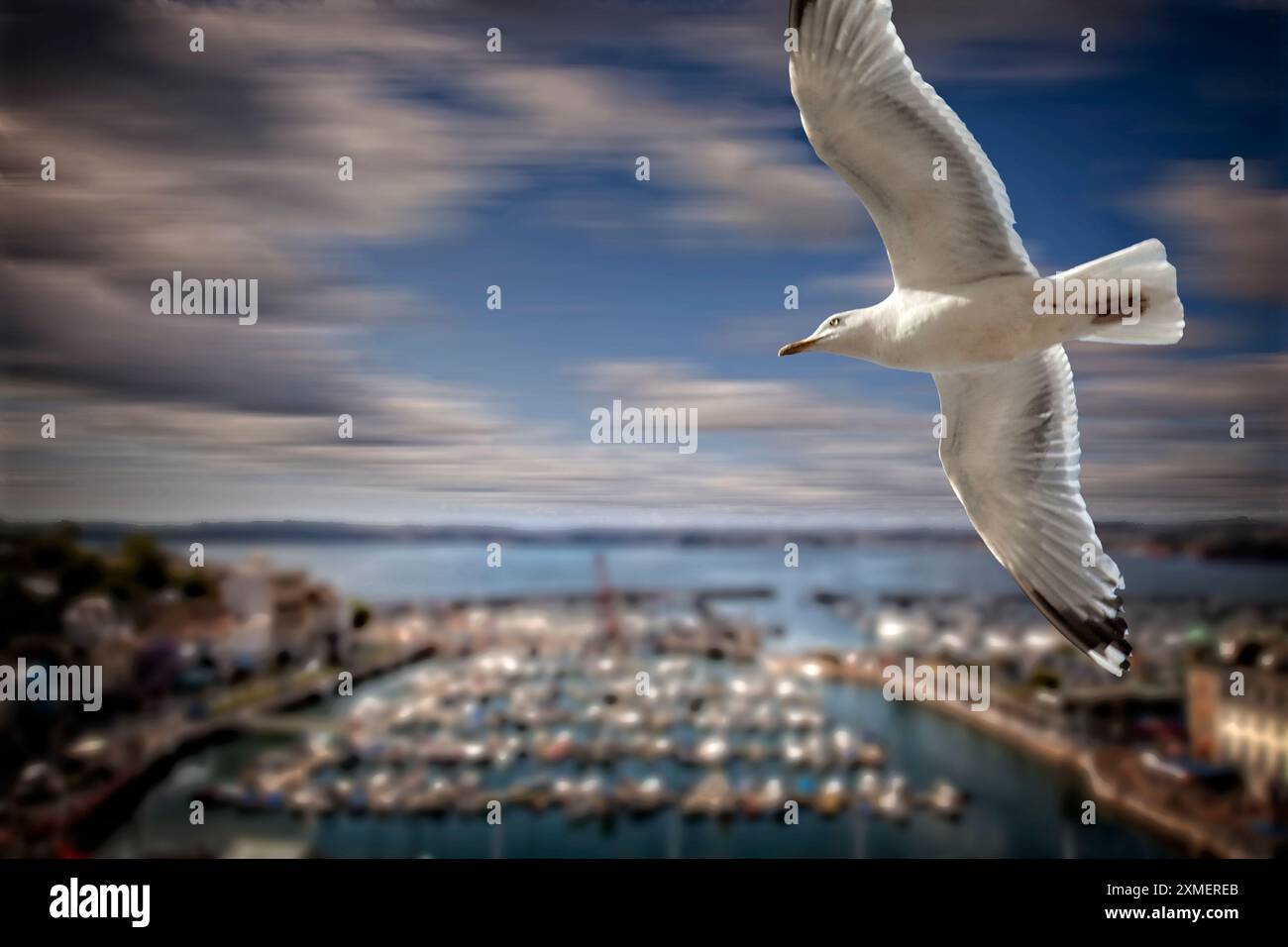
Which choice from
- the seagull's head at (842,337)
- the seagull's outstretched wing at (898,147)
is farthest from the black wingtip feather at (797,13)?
the seagull's head at (842,337)

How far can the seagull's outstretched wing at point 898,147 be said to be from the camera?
1393mm

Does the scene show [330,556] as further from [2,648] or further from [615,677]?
[615,677]

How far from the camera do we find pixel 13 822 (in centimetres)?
293

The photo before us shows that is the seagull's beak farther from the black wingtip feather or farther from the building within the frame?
the building

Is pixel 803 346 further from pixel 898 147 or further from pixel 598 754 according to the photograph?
pixel 598 754

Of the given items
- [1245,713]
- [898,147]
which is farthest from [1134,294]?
[1245,713]

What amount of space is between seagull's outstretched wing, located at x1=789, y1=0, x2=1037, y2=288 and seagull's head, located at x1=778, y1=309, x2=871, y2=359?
105mm

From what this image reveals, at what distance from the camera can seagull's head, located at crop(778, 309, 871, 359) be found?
5.07 ft

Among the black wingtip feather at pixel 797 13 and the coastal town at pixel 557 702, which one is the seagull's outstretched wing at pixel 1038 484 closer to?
the black wingtip feather at pixel 797 13

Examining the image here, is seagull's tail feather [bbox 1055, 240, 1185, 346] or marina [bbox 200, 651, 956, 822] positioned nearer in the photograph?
seagull's tail feather [bbox 1055, 240, 1185, 346]

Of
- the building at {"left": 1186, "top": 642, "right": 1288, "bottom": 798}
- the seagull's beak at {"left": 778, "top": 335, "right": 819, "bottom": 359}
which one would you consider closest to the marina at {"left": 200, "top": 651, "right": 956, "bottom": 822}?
the building at {"left": 1186, "top": 642, "right": 1288, "bottom": 798}

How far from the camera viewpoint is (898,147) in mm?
1438
